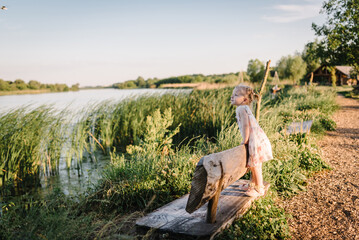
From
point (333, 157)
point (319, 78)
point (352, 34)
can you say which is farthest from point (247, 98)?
point (319, 78)

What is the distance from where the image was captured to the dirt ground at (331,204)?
3.06 meters

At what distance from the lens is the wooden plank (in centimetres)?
242

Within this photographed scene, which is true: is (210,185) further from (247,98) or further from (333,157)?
(333,157)

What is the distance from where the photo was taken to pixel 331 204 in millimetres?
3717

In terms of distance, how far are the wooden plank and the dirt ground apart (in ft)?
2.47

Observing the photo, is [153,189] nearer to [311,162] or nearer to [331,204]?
[331,204]

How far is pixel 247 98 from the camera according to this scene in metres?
3.26

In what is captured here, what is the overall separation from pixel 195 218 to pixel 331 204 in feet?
7.46

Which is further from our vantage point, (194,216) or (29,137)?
(29,137)

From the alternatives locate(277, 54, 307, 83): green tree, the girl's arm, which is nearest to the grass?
the girl's arm

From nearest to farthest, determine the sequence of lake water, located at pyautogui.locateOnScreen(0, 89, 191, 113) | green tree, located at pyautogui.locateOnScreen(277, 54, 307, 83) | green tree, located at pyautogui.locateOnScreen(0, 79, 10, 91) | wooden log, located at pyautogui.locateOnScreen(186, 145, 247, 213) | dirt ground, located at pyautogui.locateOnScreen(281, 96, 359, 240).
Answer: wooden log, located at pyautogui.locateOnScreen(186, 145, 247, 213) < dirt ground, located at pyautogui.locateOnScreen(281, 96, 359, 240) < lake water, located at pyautogui.locateOnScreen(0, 89, 191, 113) < green tree, located at pyautogui.locateOnScreen(0, 79, 10, 91) < green tree, located at pyautogui.locateOnScreen(277, 54, 307, 83)

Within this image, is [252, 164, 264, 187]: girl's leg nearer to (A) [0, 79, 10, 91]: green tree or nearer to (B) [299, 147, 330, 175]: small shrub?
(B) [299, 147, 330, 175]: small shrub

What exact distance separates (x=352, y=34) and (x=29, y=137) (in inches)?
770

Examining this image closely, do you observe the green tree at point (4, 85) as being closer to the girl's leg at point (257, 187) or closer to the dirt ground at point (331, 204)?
the girl's leg at point (257, 187)
